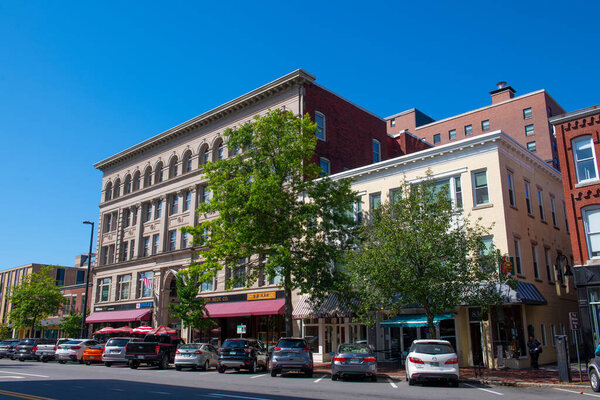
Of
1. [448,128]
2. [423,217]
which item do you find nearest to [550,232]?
[423,217]

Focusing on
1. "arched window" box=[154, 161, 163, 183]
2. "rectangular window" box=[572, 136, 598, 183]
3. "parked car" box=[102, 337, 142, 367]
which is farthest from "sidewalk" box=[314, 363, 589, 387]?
"arched window" box=[154, 161, 163, 183]

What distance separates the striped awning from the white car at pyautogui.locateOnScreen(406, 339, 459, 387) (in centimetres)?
914

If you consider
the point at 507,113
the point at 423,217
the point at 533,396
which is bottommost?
the point at 533,396

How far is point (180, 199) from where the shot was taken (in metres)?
44.5

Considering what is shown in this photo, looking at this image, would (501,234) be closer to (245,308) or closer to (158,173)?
(245,308)

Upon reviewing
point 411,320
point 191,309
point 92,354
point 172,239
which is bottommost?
point 92,354

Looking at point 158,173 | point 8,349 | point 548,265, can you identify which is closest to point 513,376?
point 548,265

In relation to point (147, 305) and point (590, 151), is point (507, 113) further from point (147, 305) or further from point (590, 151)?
point (147, 305)

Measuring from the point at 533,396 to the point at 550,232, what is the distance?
1817 cm

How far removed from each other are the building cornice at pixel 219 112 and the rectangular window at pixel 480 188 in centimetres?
1473

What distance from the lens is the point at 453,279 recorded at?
21.2m

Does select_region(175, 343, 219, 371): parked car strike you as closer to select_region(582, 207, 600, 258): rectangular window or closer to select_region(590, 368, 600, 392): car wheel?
select_region(590, 368, 600, 392): car wheel

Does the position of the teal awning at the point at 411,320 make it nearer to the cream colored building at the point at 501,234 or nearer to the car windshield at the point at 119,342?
the cream colored building at the point at 501,234

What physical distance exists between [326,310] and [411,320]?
5652mm
